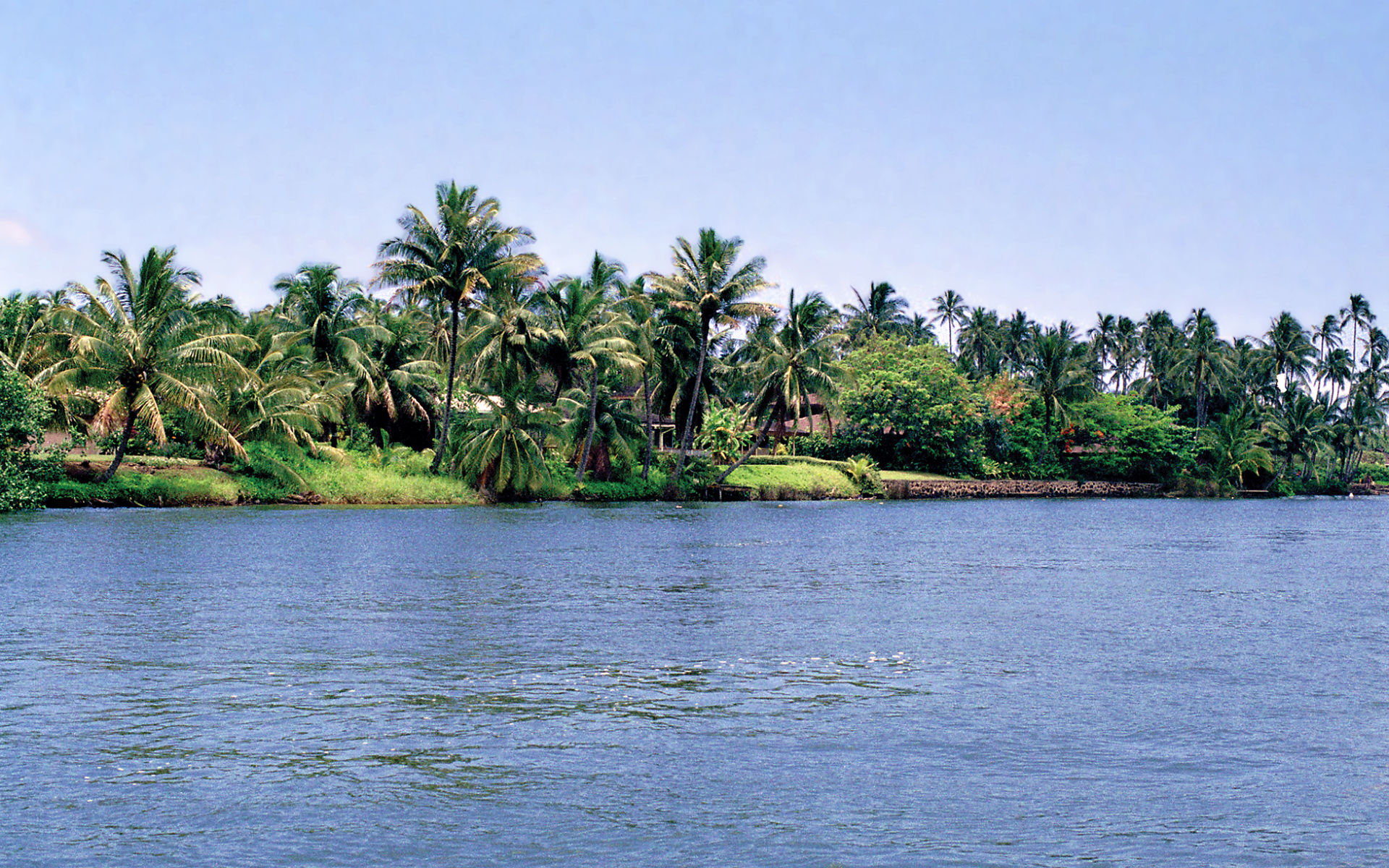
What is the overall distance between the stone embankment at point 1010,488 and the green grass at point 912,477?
19 cm

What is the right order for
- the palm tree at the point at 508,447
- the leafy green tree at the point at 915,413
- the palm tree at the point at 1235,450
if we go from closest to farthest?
the palm tree at the point at 508,447
the leafy green tree at the point at 915,413
the palm tree at the point at 1235,450

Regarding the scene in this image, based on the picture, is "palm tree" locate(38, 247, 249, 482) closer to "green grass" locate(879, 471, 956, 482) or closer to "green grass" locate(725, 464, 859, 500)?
"green grass" locate(725, 464, 859, 500)

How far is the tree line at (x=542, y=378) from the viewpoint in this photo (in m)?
49.1

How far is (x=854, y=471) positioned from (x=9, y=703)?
6613cm

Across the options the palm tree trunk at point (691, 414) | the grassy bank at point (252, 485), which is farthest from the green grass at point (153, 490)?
the palm tree trunk at point (691, 414)

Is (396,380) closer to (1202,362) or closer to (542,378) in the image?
(542,378)

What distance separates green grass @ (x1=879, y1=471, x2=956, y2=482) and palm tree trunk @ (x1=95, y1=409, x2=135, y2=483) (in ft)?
153

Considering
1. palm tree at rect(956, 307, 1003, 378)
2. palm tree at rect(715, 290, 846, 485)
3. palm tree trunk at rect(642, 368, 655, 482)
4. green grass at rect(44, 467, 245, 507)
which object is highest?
palm tree at rect(956, 307, 1003, 378)

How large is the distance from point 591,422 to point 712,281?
10.4 m

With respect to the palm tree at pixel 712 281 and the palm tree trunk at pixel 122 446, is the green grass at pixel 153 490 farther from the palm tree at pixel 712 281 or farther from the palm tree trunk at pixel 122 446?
the palm tree at pixel 712 281

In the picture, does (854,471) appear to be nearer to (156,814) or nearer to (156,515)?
(156,515)

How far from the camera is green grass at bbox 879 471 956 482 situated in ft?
265

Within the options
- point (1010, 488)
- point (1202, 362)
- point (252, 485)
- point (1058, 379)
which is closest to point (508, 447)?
point (252, 485)

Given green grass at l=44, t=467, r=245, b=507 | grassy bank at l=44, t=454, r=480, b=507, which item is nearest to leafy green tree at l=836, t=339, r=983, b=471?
grassy bank at l=44, t=454, r=480, b=507
